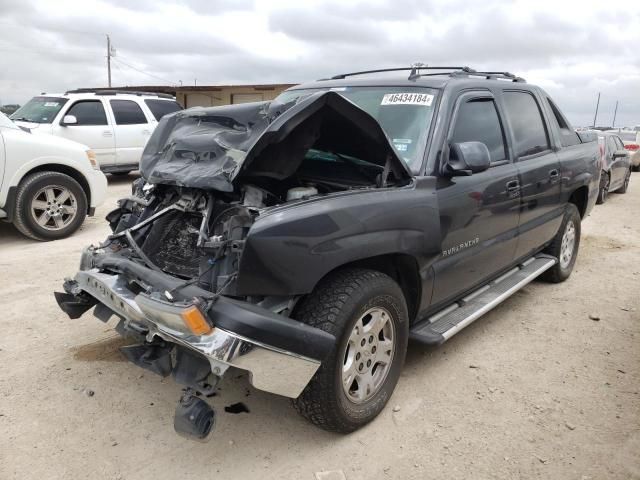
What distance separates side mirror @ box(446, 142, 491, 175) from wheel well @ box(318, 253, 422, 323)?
63 centimetres

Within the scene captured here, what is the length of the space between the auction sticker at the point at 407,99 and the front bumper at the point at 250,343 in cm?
180

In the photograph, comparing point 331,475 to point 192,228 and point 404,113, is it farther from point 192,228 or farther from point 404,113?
point 404,113

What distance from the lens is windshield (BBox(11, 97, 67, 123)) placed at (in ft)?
34.2

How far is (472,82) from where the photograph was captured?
12.6 feet

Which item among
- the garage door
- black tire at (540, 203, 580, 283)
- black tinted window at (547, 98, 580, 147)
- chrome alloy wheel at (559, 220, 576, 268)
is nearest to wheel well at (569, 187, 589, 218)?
black tire at (540, 203, 580, 283)

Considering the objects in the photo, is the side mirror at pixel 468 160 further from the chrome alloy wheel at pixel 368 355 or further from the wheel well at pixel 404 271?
the chrome alloy wheel at pixel 368 355

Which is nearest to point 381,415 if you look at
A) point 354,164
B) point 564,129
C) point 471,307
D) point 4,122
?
point 471,307

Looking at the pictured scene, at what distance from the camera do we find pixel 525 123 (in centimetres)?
445

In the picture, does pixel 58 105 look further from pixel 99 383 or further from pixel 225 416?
pixel 225 416

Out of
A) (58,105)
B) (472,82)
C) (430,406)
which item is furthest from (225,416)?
(58,105)

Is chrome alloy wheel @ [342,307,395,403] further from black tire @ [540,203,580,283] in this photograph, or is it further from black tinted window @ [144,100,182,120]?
black tinted window @ [144,100,182,120]

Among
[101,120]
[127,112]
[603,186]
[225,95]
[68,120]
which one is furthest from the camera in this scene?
[225,95]

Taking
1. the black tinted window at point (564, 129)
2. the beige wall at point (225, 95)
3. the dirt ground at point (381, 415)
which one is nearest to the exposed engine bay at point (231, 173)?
the dirt ground at point (381, 415)

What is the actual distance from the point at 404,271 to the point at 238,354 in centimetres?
129
